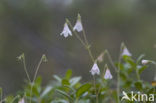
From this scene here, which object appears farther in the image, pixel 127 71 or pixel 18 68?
pixel 18 68

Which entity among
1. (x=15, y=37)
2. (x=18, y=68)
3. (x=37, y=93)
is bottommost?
(x=37, y=93)

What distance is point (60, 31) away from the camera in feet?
14.0

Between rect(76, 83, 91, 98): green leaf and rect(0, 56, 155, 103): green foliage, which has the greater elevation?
rect(0, 56, 155, 103): green foliage

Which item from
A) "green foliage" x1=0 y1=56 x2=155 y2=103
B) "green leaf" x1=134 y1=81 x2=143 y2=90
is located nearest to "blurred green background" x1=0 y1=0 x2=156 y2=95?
"green foliage" x1=0 y1=56 x2=155 y2=103

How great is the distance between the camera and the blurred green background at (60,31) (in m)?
3.95

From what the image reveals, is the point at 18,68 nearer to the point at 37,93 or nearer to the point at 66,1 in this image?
the point at 66,1

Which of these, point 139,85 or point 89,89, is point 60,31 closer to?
point 89,89

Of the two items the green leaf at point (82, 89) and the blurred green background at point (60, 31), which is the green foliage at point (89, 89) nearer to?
the green leaf at point (82, 89)

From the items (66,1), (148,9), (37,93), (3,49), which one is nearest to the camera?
(37,93)

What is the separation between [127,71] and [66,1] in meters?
2.82

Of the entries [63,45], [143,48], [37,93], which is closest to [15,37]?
[63,45]

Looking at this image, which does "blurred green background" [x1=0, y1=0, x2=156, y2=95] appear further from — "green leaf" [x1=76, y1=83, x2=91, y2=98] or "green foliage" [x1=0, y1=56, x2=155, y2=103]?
"green leaf" [x1=76, y1=83, x2=91, y2=98]

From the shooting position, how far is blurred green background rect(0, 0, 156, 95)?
3.95 m

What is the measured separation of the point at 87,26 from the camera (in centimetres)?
483
